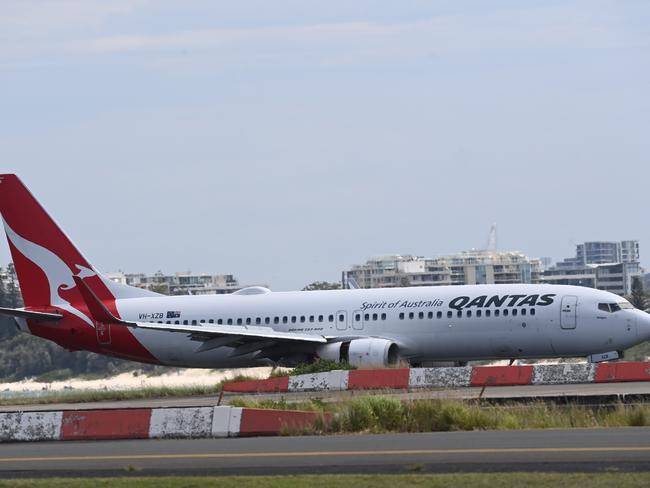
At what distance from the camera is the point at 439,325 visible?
137 feet

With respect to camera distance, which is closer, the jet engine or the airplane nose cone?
the airplane nose cone

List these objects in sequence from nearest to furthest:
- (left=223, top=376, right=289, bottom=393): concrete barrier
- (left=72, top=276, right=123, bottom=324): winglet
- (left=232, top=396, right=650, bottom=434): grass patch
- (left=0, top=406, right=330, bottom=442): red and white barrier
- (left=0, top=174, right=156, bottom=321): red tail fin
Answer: (left=232, top=396, right=650, bottom=434): grass patch, (left=0, top=406, right=330, bottom=442): red and white barrier, (left=223, top=376, right=289, bottom=393): concrete barrier, (left=72, top=276, right=123, bottom=324): winglet, (left=0, top=174, right=156, bottom=321): red tail fin

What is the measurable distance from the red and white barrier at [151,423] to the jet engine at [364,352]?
59.6 feet

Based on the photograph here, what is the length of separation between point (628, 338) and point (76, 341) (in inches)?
687

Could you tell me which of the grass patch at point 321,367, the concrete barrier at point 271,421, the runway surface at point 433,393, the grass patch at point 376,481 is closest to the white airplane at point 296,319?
the grass patch at point 321,367

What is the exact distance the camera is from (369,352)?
41125 millimetres

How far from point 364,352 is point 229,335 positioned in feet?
13.2

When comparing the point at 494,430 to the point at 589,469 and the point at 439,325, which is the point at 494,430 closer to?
the point at 589,469

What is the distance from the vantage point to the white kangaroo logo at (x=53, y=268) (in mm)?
45562

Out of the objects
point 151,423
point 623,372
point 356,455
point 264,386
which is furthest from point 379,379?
point 356,455

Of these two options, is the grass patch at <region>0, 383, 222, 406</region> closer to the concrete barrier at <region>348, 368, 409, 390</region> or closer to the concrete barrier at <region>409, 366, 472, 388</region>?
the concrete barrier at <region>348, 368, 409, 390</region>

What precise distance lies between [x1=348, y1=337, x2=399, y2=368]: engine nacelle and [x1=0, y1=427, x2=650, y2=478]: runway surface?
19474mm

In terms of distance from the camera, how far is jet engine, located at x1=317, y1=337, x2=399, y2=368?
134 feet

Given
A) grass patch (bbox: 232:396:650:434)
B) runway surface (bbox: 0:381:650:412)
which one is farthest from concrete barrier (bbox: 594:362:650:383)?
grass patch (bbox: 232:396:650:434)
